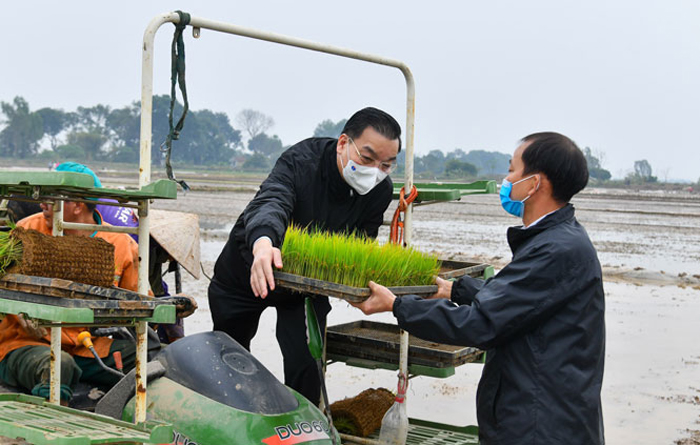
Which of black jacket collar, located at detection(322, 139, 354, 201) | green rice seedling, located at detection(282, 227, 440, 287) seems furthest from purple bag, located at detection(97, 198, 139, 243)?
green rice seedling, located at detection(282, 227, 440, 287)

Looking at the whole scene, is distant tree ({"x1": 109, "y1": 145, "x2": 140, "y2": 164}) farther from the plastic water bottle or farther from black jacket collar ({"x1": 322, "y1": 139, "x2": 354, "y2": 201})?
the plastic water bottle

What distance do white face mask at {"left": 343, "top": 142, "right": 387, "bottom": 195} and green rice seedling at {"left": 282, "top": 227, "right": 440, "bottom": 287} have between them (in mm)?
491

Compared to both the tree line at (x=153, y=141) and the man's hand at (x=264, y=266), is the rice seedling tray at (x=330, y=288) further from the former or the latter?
the tree line at (x=153, y=141)

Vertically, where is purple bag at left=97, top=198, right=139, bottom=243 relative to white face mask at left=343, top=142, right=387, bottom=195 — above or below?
below

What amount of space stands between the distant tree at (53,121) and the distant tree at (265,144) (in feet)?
88.2

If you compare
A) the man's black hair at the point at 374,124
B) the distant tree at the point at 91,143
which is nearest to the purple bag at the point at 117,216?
the man's black hair at the point at 374,124

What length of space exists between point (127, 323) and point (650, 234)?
22.7 m

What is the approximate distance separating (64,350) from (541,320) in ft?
8.27

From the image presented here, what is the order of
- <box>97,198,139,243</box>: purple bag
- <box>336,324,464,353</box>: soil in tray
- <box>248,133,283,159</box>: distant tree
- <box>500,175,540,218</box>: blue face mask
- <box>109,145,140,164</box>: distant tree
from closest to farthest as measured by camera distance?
<box>500,175,540,218</box>: blue face mask → <box>336,324,464,353</box>: soil in tray → <box>97,198,139,243</box>: purple bag → <box>109,145,140,164</box>: distant tree → <box>248,133,283,159</box>: distant tree

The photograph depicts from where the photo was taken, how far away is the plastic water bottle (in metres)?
3.82

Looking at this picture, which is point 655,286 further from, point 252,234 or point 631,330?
point 252,234

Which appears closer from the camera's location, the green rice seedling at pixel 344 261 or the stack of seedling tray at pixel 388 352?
the green rice seedling at pixel 344 261

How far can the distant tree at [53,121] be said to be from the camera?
360 feet

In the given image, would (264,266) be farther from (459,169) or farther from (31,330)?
(459,169)
